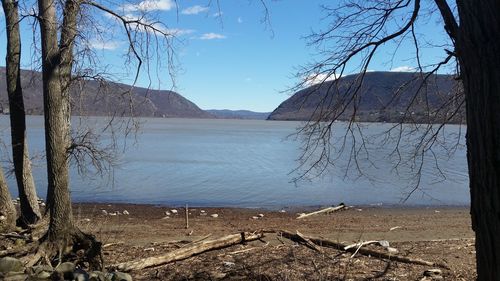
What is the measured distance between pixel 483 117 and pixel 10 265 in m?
5.76

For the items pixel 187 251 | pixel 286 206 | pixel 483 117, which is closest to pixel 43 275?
pixel 187 251

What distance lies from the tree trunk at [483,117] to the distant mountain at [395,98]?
4030 mm

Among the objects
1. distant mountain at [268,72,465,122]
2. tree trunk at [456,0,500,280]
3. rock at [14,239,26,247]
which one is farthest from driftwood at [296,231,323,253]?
tree trunk at [456,0,500,280]

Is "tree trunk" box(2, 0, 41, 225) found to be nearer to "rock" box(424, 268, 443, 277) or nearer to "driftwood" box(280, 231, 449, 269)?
"driftwood" box(280, 231, 449, 269)

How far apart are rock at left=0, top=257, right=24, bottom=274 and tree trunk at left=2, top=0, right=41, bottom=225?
438 centimetres

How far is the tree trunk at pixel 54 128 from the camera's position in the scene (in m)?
8.49

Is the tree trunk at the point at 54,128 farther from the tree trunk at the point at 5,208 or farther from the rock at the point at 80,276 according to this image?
the tree trunk at the point at 5,208

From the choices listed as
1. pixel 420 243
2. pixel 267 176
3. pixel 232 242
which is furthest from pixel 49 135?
pixel 267 176

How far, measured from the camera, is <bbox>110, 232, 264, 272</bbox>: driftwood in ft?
26.2

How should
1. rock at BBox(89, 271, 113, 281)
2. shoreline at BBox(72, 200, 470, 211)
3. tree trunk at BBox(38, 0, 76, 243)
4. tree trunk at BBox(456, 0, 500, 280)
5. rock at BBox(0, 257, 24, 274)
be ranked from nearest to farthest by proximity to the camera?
tree trunk at BBox(456, 0, 500, 280)
rock at BBox(89, 271, 113, 281)
rock at BBox(0, 257, 24, 274)
tree trunk at BBox(38, 0, 76, 243)
shoreline at BBox(72, 200, 470, 211)

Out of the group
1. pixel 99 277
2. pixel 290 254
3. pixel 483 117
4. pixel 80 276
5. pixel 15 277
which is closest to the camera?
pixel 483 117

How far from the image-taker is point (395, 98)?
27.4 feet

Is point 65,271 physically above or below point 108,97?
below

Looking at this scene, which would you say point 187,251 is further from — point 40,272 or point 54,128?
point 54,128
